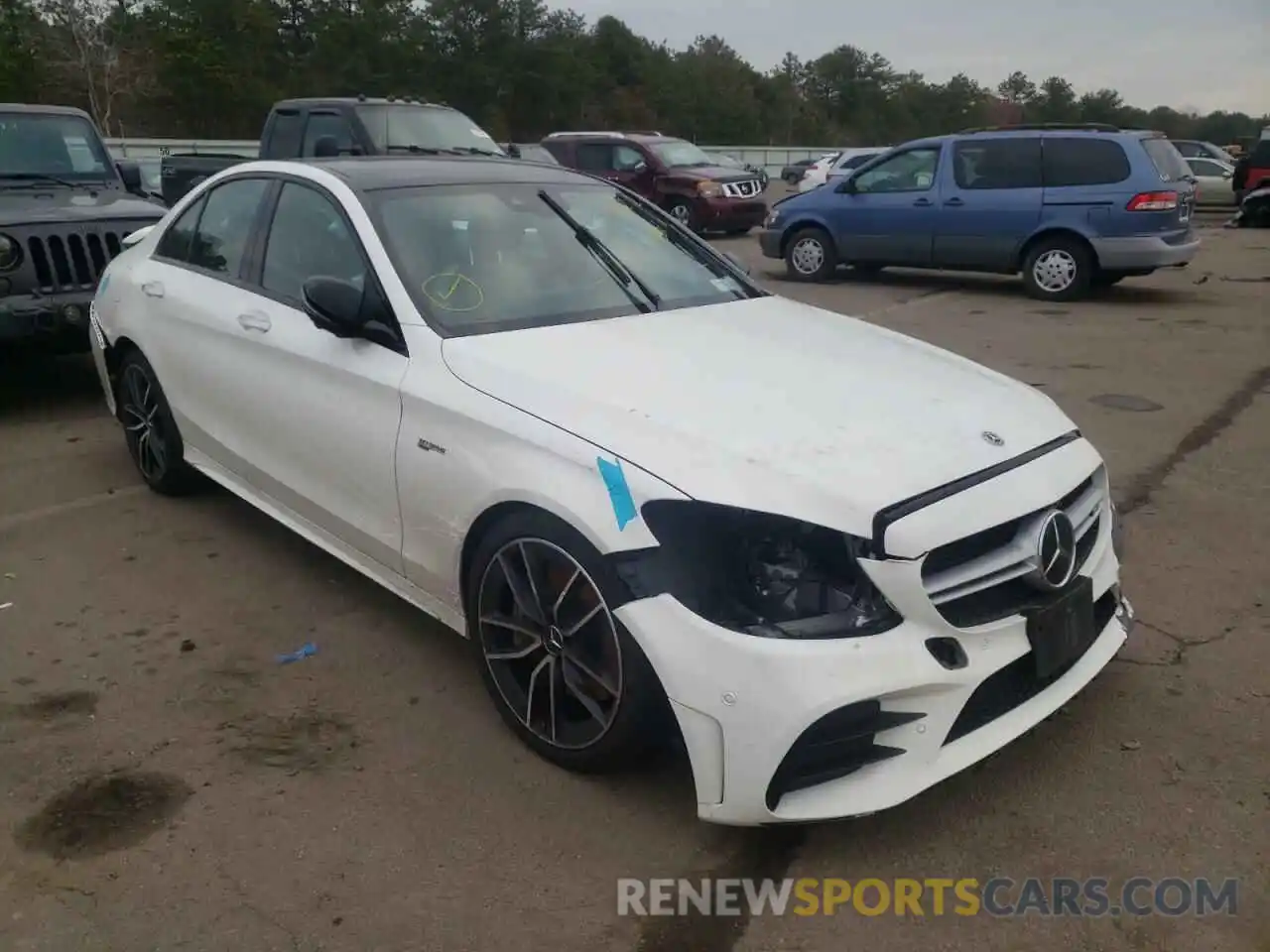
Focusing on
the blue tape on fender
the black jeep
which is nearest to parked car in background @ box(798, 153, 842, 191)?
the black jeep

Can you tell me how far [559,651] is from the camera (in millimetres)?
2996

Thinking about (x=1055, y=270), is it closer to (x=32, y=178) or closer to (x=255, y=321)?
(x=32, y=178)

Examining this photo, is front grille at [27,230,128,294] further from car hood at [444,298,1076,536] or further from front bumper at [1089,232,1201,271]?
front bumper at [1089,232,1201,271]

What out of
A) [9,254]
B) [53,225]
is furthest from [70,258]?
[9,254]

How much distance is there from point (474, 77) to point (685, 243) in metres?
54.8

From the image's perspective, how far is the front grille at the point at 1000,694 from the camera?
266 cm

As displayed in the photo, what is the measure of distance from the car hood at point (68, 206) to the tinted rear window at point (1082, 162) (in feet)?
29.7

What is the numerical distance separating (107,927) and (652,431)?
1769mm

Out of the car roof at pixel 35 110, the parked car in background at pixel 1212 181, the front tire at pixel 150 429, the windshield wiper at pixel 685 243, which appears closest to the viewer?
the windshield wiper at pixel 685 243

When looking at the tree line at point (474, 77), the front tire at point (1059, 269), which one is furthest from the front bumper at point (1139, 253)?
the tree line at point (474, 77)

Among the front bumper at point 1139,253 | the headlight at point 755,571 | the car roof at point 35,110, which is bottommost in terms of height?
the front bumper at point 1139,253

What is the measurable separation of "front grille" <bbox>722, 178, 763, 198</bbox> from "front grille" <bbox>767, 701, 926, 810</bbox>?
16.5m

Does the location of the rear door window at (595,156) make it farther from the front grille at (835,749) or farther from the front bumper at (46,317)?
the front grille at (835,749)

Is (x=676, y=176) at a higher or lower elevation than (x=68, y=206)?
lower
